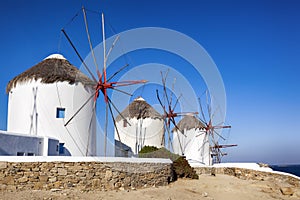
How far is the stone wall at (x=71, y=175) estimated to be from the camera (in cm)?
1320

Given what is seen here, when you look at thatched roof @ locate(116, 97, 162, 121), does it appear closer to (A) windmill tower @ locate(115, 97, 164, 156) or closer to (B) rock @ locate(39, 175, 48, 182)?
(A) windmill tower @ locate(115, 97, 164, 156)

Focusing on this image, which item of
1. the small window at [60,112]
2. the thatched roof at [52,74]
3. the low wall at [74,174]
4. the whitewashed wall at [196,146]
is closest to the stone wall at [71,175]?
the low wall at [74,174]

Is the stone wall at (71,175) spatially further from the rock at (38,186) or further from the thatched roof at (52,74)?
the thatched roof at (52,74)

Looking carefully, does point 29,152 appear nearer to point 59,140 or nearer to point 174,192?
point 59,140

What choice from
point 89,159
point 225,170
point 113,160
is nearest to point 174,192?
point 113,160

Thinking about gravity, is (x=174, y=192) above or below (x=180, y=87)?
below

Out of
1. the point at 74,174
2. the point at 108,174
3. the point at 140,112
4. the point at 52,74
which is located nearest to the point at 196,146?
the point at 140,112

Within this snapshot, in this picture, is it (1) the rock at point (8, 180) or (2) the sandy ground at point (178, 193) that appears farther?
(1) the rock at point (8, 180)

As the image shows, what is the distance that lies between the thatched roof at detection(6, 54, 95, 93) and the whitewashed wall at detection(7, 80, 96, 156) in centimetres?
32

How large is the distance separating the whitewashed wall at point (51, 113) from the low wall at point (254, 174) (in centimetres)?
1202

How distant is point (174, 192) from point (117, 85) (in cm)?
640

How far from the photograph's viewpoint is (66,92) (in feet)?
70.0

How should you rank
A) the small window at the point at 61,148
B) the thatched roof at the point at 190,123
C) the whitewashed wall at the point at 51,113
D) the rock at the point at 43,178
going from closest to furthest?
the rock at the point at 43,178 < the small window at the point at 61,148 < the whitewashed wall at the point at 51,113 < the thatched roof at the point at 190,123

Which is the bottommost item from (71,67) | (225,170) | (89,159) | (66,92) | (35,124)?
(225,170)
